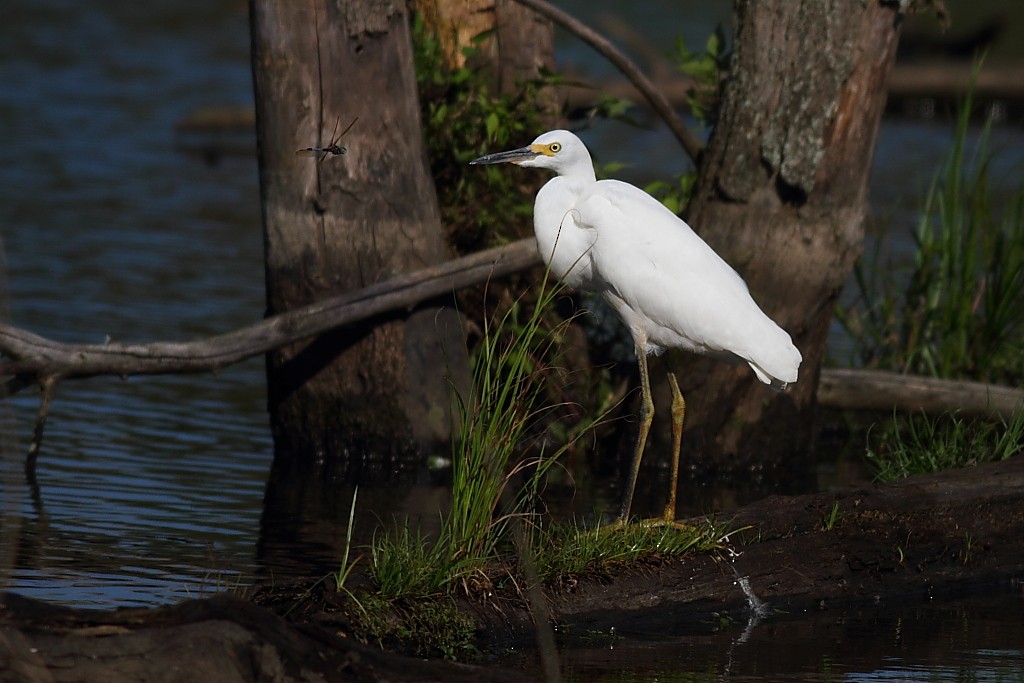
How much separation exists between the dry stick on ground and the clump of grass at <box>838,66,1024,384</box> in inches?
48.5

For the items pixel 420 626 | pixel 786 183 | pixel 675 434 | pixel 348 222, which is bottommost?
pixel 420 626

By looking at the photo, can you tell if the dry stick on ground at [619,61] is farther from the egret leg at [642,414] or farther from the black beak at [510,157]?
the egret leg at [642,414]

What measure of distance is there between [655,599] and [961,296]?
329cm

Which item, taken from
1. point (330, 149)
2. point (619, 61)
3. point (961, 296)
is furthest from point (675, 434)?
point (961, 296)

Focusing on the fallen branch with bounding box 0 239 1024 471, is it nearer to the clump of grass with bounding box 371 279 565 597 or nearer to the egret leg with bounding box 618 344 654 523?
the egret leg with bounding box 618 344 654 523

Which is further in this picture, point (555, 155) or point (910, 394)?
point (910, 394)

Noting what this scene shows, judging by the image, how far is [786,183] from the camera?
20.2ft

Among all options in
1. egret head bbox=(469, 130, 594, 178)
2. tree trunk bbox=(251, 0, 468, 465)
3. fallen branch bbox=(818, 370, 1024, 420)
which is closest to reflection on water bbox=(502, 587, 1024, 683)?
fallen branch bbox=(818, 370, 1024, 420)

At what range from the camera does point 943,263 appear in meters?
7.07

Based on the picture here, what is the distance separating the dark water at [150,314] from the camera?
4730 mm

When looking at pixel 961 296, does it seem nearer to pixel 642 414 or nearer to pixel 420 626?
pixel 642 414

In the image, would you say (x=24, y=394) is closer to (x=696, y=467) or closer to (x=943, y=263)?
(x=696, y=467)

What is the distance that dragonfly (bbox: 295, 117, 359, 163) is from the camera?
5.79m

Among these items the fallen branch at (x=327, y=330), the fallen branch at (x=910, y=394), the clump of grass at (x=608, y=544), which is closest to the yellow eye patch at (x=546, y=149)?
the fallen branch at (x=327, y=330)
